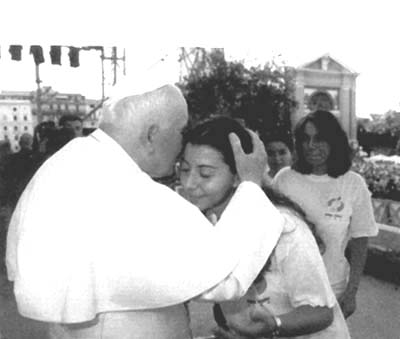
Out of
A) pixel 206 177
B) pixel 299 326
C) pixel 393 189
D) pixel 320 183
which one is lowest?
pixel 393 189

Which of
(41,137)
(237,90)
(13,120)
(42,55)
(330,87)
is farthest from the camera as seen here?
(330,87)

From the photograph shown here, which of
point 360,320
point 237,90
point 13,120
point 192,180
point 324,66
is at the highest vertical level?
point 324,66

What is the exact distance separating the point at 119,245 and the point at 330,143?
180 cm

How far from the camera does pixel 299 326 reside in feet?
4.86

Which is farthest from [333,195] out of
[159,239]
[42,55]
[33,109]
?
[33,109]

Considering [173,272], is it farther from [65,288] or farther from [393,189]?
[393,189]

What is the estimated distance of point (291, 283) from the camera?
150cm

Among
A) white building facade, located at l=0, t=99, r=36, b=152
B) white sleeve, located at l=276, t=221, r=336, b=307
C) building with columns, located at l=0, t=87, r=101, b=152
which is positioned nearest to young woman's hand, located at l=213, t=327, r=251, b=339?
white sleeve, located at l=276, t=221, r=336, b=307

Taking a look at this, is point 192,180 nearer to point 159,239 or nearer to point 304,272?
point 304,272

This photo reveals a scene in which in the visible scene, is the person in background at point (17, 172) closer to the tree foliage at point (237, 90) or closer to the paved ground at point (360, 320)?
the paved ground at point (360, 320)

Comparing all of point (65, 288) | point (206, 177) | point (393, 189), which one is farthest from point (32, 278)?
point (393, 189)

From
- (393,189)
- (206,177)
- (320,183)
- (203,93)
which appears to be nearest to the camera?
(206,177)

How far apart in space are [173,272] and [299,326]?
1.61 ft

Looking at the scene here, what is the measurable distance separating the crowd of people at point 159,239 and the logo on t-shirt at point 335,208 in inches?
38.2
